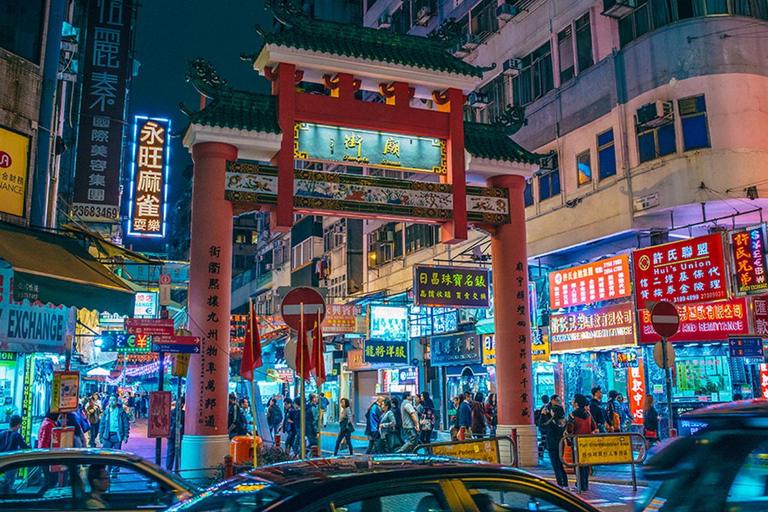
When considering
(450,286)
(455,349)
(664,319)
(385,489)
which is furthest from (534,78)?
(385,489)

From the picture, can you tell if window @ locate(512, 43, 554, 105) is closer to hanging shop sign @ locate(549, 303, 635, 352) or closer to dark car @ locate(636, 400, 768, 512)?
hanging shop sign @ locate(549, 303, 635, 352)

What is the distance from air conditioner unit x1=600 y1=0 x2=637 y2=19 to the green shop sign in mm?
8032

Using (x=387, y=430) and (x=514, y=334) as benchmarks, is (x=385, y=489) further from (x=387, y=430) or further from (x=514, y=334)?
(x=387, y=430)

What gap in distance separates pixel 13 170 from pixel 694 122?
16.5 m

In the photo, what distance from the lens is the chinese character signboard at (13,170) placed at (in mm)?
13328

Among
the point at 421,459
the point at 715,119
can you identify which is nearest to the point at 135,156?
the point at 715,119

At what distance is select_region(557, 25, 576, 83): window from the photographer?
24453mm

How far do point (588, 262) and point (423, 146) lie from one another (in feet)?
28.5

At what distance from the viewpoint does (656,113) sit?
2031cm

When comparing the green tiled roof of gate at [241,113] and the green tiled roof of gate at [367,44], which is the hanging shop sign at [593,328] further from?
the green tiled roof of gate at [241,113]

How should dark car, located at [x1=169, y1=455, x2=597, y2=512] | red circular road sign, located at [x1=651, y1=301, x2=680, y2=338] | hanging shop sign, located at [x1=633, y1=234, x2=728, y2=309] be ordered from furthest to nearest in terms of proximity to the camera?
hanging shop sign, located at [x1=633, y1=234, x2=728, y2=309], red circular road sign, located at [x1=651, y1=301, x2=680, y2=338], dark car, located at [x1=169, y1=455, x2=597, y2=512]

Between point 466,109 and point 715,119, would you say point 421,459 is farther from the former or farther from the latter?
point 466,109

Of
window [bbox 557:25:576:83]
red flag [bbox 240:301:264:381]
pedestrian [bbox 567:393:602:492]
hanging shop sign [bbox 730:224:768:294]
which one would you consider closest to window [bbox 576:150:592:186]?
window [bbox 557:25:576:83]

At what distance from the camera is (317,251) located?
45219 millimetres
